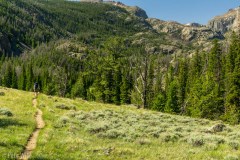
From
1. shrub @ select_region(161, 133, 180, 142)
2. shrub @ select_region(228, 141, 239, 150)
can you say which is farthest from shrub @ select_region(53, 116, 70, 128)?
shrub @ select_region(228, 141, 239, 150)

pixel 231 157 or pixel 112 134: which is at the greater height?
pixel 231 157

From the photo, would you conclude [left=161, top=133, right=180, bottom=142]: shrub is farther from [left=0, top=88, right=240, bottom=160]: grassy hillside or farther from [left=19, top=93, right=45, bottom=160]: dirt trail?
[left=19, top=93, right=45, bottom=160]: dirt trail

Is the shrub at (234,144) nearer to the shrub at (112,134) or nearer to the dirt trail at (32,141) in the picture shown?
the shrub at (112,134)

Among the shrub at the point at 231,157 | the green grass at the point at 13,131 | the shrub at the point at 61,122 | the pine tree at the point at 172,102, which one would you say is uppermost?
the shrub at the point at 231,157

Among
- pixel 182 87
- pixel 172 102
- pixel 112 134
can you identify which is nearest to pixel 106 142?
pixel 112 134

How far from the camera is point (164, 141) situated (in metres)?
22.9

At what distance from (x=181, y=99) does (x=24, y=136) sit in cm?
8876

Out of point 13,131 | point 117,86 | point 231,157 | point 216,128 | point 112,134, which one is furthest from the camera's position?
point 117,86

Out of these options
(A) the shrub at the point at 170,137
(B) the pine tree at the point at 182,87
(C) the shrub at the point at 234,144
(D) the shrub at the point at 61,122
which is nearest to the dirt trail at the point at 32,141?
(D) the shrub at the point at 61,122

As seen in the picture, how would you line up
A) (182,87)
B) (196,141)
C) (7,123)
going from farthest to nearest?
(182,87) → (7,123) → (196,141)

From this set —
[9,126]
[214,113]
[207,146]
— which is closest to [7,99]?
[9,126]

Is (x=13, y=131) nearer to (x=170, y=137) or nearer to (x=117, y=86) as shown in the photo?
(x=170, y=137)

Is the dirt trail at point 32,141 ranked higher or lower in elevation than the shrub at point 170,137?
lower

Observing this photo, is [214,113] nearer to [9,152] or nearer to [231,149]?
[231,149]
